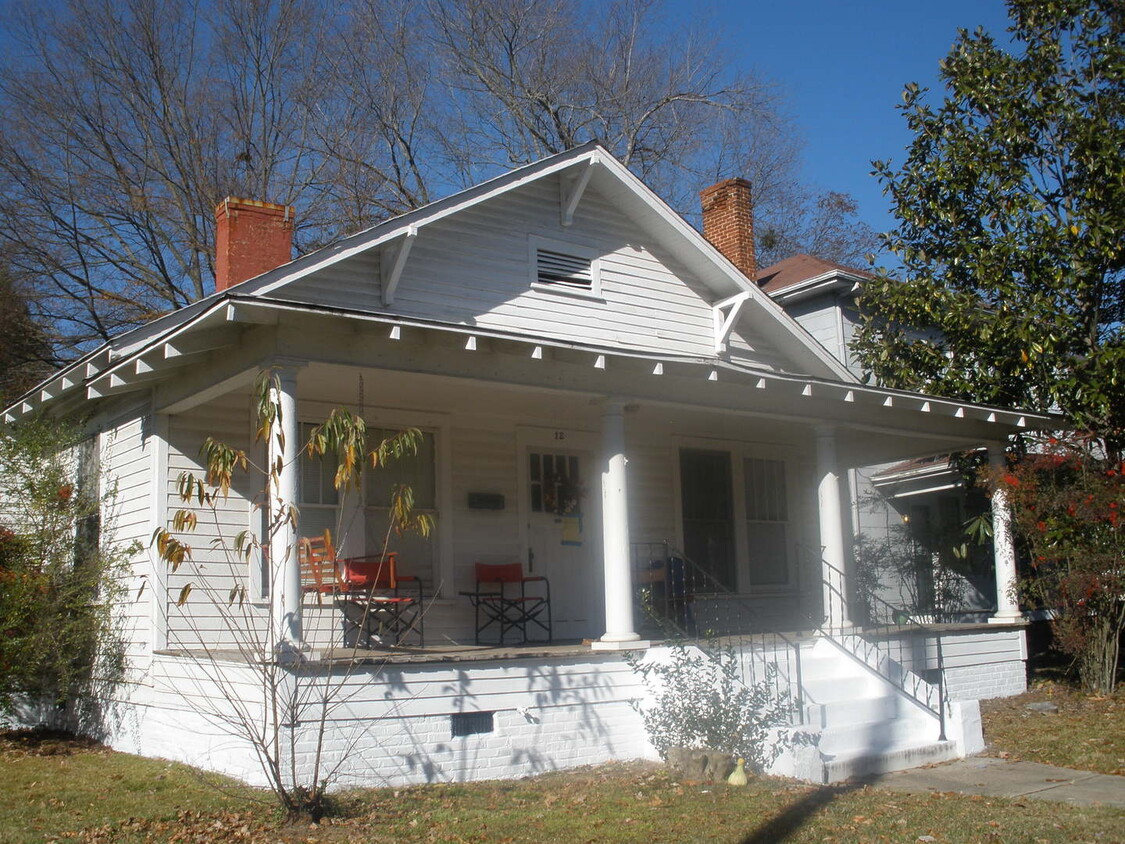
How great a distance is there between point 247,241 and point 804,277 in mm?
11289

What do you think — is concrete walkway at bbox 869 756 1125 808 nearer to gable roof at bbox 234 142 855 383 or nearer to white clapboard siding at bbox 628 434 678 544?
white clapboard siding at bbox 628 434 678 544

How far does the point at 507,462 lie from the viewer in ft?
42.4

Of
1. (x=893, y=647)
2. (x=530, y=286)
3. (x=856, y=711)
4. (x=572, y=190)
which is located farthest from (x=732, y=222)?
(x=856, y=711)

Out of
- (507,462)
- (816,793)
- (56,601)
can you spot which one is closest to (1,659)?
(56,601)

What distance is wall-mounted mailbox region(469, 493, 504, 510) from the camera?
12459 mm

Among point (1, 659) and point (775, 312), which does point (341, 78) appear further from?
point (1, 659)

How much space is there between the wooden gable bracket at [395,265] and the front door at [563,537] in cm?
291

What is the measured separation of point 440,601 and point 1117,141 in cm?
1065

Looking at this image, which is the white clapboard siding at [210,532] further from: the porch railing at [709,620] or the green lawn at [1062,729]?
the green lawn at [1062,729]

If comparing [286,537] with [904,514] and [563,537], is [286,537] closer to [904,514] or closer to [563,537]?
[563,537]

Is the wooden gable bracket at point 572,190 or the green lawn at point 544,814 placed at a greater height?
the wooden gable bracket at point 572,190

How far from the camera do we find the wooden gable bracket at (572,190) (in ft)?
41.3

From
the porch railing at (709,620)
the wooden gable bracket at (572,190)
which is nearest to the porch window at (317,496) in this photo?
the porch railing at (709,620)

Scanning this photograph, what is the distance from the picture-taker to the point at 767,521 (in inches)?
611
